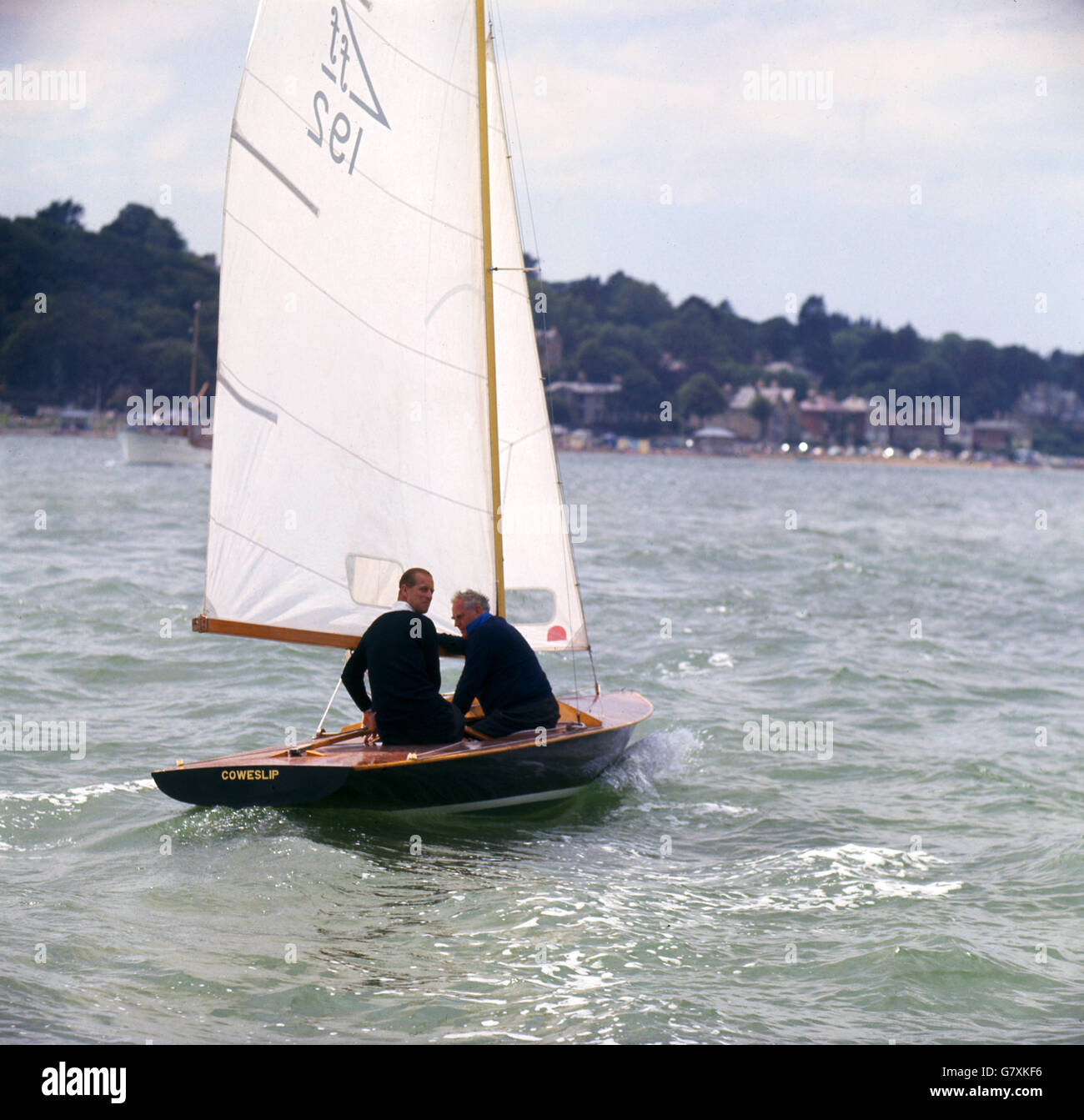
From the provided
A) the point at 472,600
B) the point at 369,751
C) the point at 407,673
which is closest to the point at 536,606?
the point at 472,600

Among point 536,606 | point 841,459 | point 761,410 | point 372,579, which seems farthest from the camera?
point 841,459

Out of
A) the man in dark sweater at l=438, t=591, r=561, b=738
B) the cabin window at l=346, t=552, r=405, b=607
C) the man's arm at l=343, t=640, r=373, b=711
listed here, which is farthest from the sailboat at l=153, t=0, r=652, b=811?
the man's arm at l=343, t=640, r=373, b=711

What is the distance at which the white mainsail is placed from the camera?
9062 millimetres

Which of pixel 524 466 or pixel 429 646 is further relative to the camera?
pixel 524 466

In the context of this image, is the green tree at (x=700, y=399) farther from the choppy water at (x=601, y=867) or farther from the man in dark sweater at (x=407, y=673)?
the man in dark sweater at (x=407, y=673)

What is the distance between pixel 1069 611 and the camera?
79.3 feet

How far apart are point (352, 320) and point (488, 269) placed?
987 mm

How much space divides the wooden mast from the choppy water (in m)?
1.99

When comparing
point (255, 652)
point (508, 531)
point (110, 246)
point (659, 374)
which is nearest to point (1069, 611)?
point (255, 652)

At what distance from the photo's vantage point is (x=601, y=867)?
8391 mm

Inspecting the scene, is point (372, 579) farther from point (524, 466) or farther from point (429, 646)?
point (524, 466)

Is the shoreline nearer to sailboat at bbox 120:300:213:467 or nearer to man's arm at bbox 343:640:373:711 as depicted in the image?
sailboat at bbox 120:300:213:467

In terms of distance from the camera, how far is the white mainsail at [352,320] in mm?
9062
